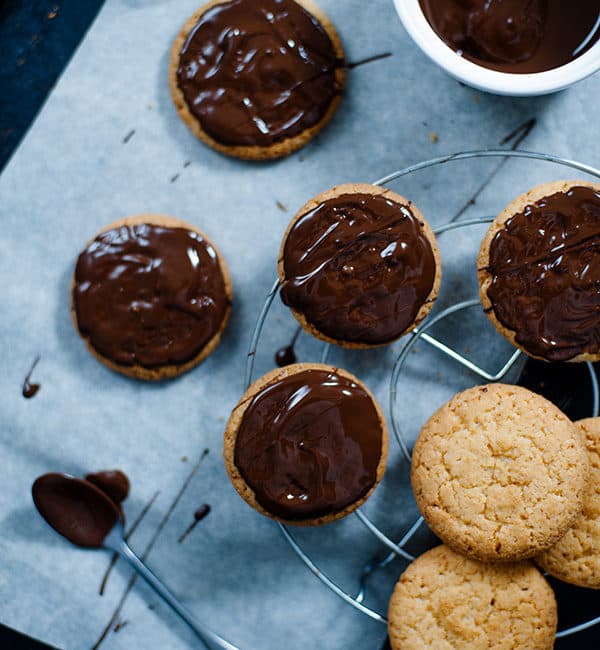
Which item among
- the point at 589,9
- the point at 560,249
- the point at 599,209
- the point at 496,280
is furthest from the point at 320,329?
the point at 589,9

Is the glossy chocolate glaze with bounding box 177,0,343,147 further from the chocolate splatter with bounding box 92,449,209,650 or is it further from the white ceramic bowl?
the chocolate splatter with bounding box 92,449,209,650

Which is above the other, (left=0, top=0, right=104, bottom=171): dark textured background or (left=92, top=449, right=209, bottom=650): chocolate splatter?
(left=0, top=0, right=104, bottom=171): dark textured background

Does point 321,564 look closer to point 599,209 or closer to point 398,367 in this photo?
point 398,367

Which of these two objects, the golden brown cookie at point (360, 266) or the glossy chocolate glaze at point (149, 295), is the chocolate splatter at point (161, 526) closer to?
the glossy chocolate glaze at point (149, 295)

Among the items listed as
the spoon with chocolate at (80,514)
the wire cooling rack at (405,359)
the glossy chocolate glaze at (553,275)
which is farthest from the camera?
the spoon with chocolate at (80,514)

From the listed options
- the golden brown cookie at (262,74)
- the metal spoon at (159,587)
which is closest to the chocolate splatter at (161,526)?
the metal spoon at (159,587)

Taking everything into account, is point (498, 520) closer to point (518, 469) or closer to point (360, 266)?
point (518, 469)

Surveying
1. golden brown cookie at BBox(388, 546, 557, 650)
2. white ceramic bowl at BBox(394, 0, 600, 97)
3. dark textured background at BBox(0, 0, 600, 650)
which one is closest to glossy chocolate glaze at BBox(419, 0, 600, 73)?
white ceramic bowl at BBox(394, 0, 600, 97)
